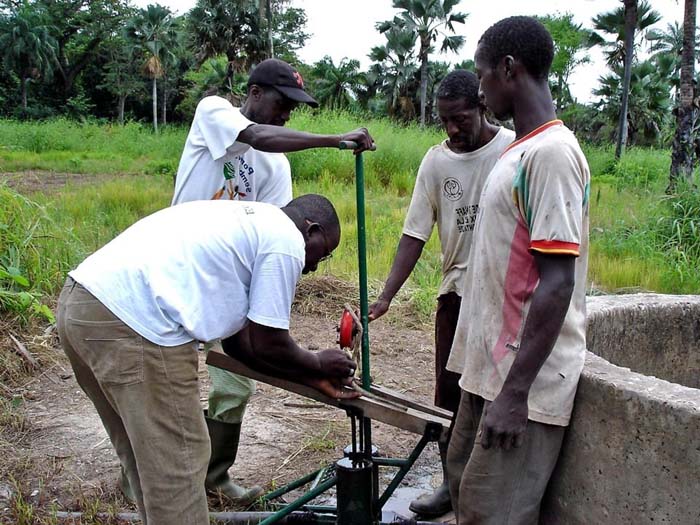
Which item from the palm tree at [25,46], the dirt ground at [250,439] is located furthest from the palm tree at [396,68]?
the dirt ground at [250,439]

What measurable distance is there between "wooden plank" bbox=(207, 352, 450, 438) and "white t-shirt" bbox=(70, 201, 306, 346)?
0.85 ft

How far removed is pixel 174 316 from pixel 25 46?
121ft

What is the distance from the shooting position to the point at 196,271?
79.7 inches

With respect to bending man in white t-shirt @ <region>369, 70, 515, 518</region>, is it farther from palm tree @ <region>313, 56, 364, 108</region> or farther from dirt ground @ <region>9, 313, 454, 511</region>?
palm tree @ <region>313, 56, 364, 108</region>

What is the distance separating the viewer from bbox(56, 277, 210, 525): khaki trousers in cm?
199

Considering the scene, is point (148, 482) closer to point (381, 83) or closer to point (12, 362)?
point (12, 362)

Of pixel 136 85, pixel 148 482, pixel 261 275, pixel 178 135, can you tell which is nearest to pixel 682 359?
pixel 261 275

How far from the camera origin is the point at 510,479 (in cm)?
192

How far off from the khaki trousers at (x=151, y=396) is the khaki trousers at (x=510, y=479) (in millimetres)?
773

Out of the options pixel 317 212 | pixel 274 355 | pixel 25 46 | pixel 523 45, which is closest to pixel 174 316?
pixel 274 355

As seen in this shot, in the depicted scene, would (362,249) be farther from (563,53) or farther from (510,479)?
(563,53)

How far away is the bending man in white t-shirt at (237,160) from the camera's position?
2740 mm

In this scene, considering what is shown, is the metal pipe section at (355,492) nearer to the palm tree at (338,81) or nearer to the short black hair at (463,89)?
the short black hair at (463,89)

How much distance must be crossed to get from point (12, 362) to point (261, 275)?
3.34 metres
